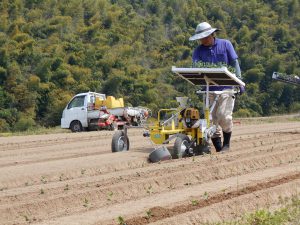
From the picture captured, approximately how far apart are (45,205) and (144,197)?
1.24m

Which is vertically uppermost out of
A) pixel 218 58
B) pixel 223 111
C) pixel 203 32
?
pixel 203 32

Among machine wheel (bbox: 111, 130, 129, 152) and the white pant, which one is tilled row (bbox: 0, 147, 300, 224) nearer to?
the white pant

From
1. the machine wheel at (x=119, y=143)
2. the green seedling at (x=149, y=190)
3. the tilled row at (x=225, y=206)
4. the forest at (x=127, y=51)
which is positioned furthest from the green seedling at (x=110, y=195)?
the forest at (x=127, y=51)

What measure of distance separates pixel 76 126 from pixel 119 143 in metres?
14.7

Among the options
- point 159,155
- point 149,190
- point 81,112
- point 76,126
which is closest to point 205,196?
point 149,190

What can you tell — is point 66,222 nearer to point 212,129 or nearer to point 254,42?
point 212,129

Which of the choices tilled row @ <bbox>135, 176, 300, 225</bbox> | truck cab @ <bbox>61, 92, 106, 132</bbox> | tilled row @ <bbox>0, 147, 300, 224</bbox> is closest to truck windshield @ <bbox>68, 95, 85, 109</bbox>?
truck cab @ <bbox>61, 92, 106, 132</bbox>

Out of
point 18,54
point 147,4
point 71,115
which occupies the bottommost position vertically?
point 71,115

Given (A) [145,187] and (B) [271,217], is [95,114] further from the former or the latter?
(B) [271,217]

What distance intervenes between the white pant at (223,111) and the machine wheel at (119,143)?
5.28 feet

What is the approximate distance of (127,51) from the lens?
4850cm

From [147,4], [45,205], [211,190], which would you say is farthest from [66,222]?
[147,4]

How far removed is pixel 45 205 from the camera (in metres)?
7.24

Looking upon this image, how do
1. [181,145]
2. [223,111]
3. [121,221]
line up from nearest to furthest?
[121,221] < [181,145] < [223,111]
